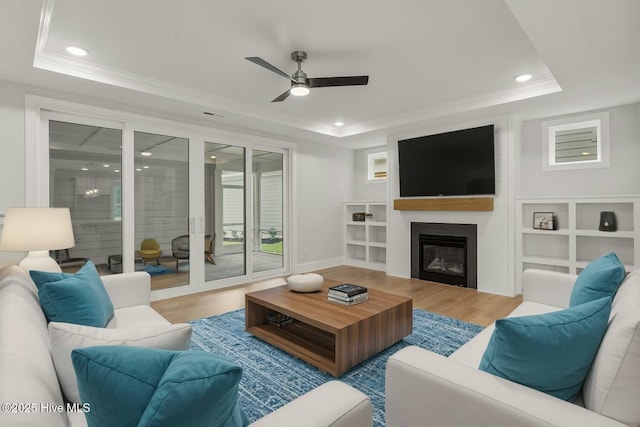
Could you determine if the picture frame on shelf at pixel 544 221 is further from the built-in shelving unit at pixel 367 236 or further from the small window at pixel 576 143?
the built-in shelving unit at pixel 367 236

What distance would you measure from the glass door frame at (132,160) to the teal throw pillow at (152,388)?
11.7 ft

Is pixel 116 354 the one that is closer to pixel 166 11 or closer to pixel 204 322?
pixel 166 11

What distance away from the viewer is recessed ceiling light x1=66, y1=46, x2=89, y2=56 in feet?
9.46

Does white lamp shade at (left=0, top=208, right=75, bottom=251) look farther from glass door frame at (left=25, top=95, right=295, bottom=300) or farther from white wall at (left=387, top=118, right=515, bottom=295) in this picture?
white wall at (left=387, top=118, right=515, bottom=295)

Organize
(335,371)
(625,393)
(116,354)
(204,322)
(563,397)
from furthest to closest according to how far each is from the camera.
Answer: (204,322) → (335,371) → (563,397) → (625,393) → (116,354)

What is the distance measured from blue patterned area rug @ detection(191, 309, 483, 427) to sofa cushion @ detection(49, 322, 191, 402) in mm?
1135

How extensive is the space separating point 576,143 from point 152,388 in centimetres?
537

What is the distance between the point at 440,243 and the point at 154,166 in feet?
14.1

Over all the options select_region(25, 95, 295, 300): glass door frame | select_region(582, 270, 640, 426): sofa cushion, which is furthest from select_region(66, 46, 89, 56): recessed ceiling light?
select_region(582, 270, 640, 426): sofa cushion

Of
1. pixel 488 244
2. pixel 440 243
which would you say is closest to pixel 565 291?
pixel 488 244

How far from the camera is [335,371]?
227cm

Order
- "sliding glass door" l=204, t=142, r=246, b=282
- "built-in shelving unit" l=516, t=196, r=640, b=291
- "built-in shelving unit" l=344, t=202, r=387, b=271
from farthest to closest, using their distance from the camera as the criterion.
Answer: "built-in shelving unit" l=344, t=202, r=387, b=271, "sliding glass door" l=204, t=142, r=246, b=282, "built-in shelving unit" l=516, t=196, r=640, b=291

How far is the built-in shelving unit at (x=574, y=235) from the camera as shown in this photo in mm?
3900

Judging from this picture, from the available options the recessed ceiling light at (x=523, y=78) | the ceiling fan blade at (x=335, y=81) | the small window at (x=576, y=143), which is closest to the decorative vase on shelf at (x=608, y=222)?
the small window at (x=576, y=143)
